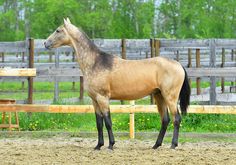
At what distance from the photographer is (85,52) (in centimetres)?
1002

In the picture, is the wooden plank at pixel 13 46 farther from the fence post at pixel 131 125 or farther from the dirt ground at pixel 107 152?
the fence post at pixel 131 125

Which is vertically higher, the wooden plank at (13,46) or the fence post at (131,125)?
the wooden plank at (13,46)

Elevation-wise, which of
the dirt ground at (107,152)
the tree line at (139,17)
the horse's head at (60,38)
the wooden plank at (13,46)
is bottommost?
the dirt ground at (107,152)

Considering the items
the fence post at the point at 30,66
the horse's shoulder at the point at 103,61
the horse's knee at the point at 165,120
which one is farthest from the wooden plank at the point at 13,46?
the horse's knee at the point at 165,120

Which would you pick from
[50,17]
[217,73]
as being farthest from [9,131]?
[50,17]

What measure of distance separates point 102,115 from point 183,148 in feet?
4.58

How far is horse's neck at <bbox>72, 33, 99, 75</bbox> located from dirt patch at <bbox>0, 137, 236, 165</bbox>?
51.0 inches

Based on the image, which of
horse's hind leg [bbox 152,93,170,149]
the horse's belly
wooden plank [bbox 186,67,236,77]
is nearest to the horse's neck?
the horse's belly

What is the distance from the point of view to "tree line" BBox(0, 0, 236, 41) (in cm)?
2677

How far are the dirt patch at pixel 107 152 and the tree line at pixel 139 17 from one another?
52.1ft

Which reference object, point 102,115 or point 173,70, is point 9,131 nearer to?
point 102,115

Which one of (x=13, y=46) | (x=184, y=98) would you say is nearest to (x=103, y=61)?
(x=184, y=98)

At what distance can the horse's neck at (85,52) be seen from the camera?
391 inches

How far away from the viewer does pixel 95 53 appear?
9.98 m
